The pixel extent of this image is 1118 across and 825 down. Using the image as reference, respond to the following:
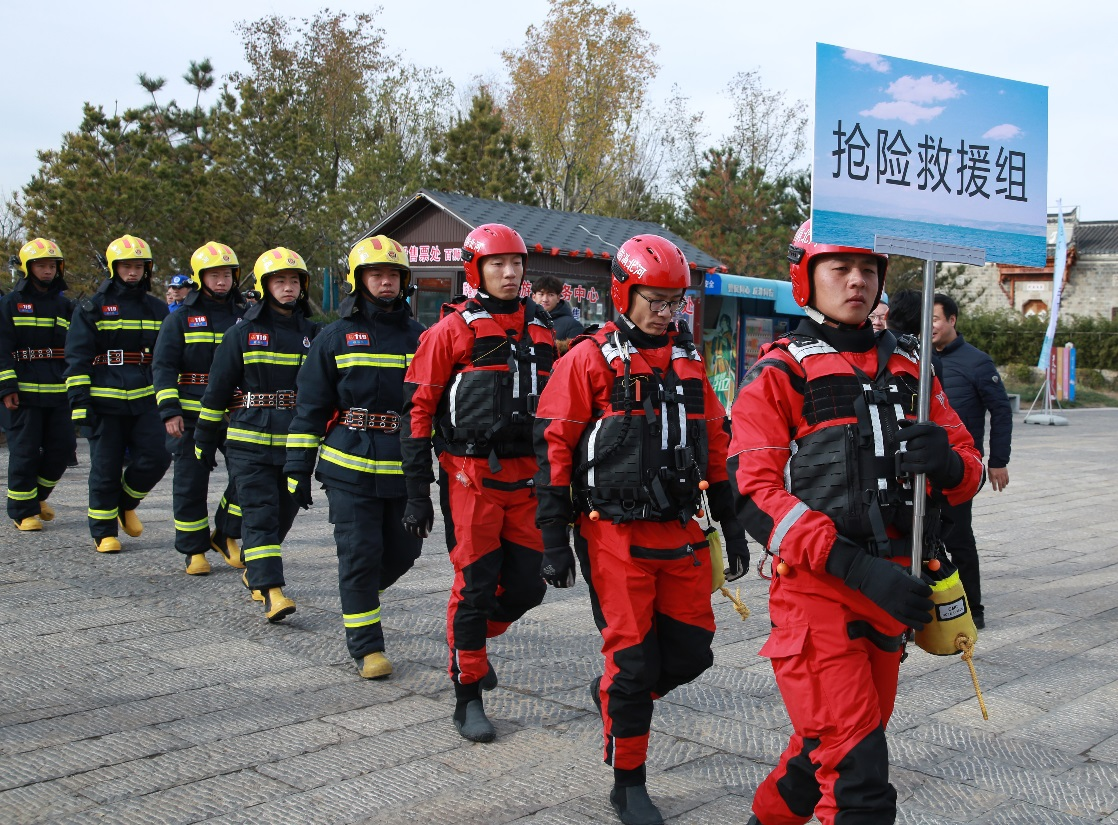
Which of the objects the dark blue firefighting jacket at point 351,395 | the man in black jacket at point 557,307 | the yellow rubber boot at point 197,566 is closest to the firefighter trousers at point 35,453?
the yellow rubber boot at point 197,566

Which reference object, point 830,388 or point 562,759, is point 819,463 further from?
point 562,759

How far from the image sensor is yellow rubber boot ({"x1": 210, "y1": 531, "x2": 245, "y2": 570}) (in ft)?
25.7

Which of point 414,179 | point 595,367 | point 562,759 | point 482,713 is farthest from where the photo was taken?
point 414,179

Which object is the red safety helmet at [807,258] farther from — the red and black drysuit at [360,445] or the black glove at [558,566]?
the red and black drysuit at [360,445]

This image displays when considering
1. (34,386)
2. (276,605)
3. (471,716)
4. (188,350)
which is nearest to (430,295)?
(34,386)

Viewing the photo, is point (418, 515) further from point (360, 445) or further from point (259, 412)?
point (259, 412)

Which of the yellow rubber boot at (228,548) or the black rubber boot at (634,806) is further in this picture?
the yellow rubber boot at (228,548)

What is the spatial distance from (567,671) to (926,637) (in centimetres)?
265

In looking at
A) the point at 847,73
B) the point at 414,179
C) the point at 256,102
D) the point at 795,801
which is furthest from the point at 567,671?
the point at 414,179

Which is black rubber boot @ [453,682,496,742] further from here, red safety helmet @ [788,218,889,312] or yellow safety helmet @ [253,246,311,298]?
yellow safety helmet @ [253,246,311,298]

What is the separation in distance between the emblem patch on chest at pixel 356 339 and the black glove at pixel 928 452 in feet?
10.7

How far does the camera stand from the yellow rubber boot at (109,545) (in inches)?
326

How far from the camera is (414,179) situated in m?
31.1

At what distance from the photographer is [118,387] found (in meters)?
8.45
